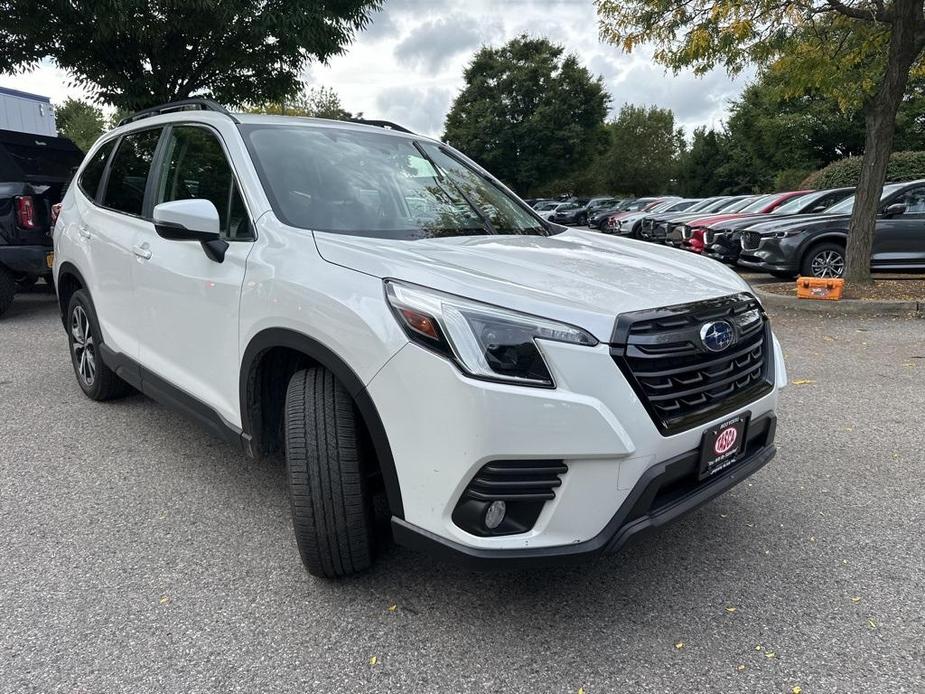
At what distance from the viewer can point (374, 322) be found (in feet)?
6.41

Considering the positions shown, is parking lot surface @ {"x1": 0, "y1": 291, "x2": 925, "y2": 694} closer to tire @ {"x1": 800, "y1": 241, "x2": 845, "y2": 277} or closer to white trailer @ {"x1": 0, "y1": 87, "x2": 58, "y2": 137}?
tire @ {"x1": 800, "y1": 241, "x2": 845, "y2": 277}

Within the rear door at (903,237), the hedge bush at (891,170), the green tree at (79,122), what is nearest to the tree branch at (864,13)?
the rear door at (903,237)

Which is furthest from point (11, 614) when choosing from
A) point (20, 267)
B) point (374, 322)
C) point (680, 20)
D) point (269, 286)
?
point (680, 20)

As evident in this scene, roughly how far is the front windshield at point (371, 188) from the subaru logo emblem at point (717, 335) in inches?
44.0

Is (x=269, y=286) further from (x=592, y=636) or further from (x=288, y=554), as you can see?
(x=592, y=636)

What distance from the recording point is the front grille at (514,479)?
1.83 m

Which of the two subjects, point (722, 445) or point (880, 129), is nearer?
point (722, 445)

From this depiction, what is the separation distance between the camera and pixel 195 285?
108 inches

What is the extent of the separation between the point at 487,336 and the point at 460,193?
152 cm

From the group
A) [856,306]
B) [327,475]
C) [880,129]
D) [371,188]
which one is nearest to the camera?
[327,475]

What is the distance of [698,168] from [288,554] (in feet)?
143

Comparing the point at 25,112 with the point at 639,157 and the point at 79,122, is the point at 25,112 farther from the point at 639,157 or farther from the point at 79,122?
the point at 79,122

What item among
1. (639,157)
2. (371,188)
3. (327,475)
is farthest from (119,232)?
(639,157)

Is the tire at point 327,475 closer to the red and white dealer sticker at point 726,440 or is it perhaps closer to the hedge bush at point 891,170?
the red and white dealer sticker at point 726,440
